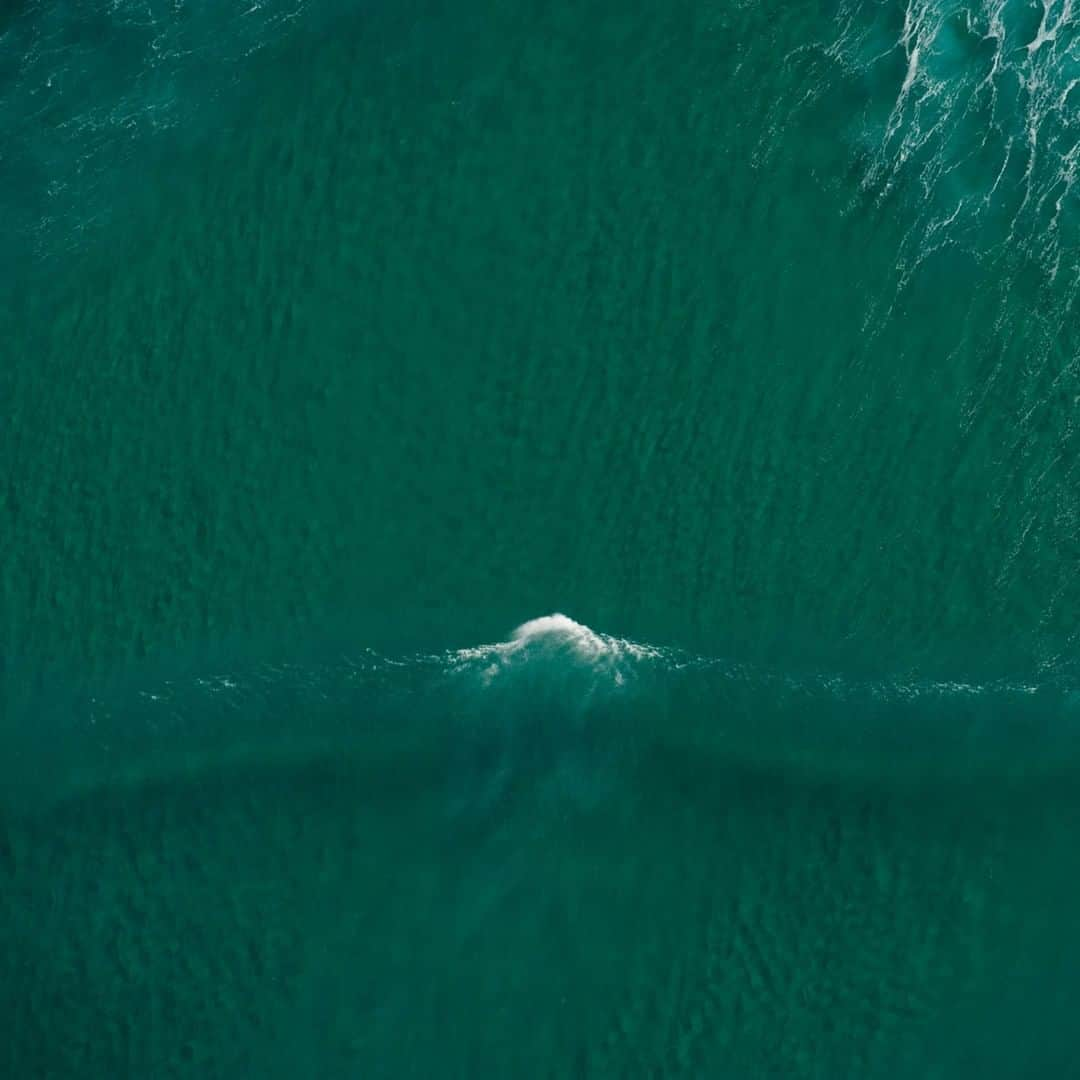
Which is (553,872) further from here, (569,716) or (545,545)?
(545,545)

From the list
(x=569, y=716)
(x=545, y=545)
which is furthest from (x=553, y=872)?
(x=545, y=545)

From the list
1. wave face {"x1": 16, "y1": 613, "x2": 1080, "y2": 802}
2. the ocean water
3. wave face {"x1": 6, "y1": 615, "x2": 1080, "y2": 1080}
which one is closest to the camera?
wave face {"x1": 6, "y1": 615, "x2": 1080, "y2": 1080}

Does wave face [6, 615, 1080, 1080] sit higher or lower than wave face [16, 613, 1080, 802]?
lower

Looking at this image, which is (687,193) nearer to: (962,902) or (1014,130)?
(1014,130)

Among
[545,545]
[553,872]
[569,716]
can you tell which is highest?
[545,545]

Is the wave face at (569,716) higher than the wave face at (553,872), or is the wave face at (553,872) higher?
the wave face at (569,716)

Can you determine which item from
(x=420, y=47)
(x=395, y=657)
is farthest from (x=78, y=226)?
(x=395, y=657)
